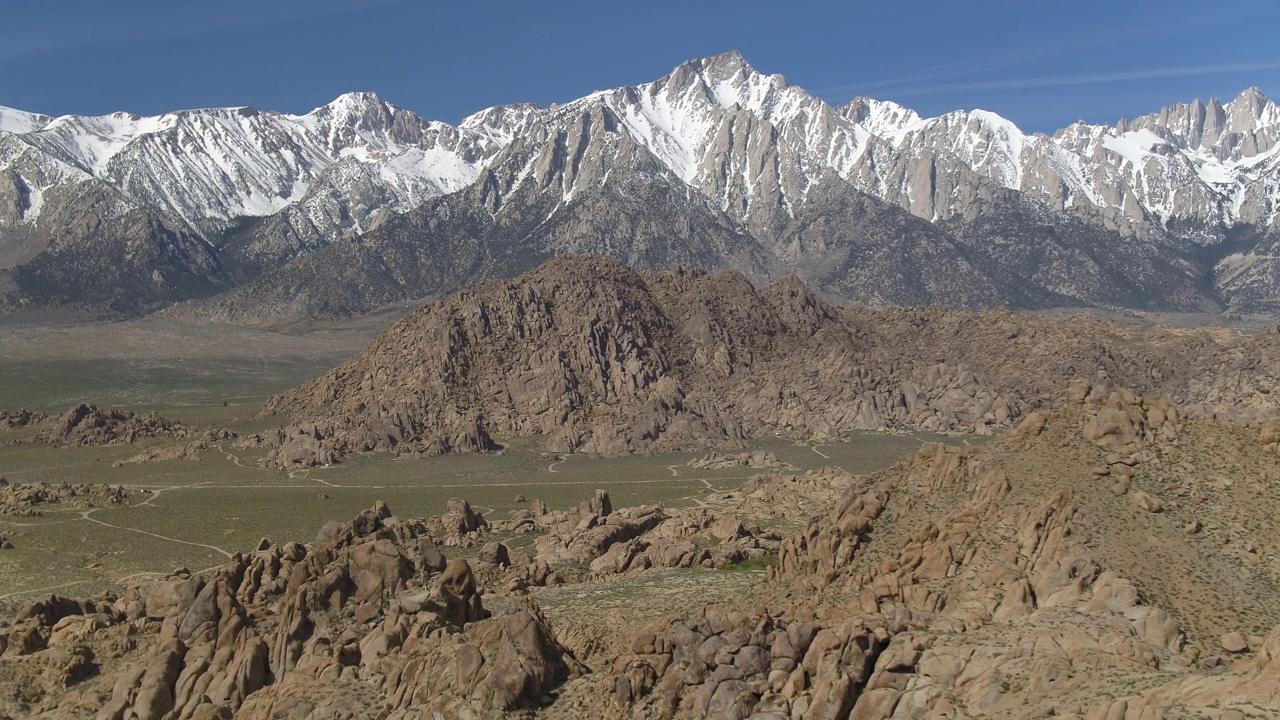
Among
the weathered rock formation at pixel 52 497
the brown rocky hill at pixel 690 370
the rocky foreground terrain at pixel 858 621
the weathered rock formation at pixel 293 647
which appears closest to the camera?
the rocky foreground terrain at pixel 858 621

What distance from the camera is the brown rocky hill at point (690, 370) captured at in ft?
413

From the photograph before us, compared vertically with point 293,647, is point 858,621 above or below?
above

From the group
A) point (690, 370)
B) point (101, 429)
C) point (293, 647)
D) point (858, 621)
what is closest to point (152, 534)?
point (293, 647)

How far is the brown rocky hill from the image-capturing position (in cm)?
12575

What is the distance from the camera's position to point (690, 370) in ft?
470

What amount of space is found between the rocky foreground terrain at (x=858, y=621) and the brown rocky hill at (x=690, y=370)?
71216 millimetres

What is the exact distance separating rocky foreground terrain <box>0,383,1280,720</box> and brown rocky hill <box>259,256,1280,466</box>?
234ft

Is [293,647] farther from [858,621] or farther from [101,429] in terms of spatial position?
[101,429]

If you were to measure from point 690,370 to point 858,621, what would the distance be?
111732mm

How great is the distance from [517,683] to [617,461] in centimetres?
8204

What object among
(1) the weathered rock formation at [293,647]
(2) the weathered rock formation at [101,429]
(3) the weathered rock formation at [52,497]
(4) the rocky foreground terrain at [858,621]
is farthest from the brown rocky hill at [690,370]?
(4) the rocky foreground terrain at [858,621]

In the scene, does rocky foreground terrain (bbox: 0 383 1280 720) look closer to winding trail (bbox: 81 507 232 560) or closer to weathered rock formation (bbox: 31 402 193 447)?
winding trail (bbox: 81 507 232 560)

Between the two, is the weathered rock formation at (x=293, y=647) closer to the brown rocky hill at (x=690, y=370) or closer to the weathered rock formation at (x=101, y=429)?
the brown rocky hill at (x=690, y=370)

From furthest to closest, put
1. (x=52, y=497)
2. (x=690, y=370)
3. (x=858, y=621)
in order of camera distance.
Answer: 1. (x=690, y=370)
2. (x=52, y=497)
3. (x=858, y=621)
